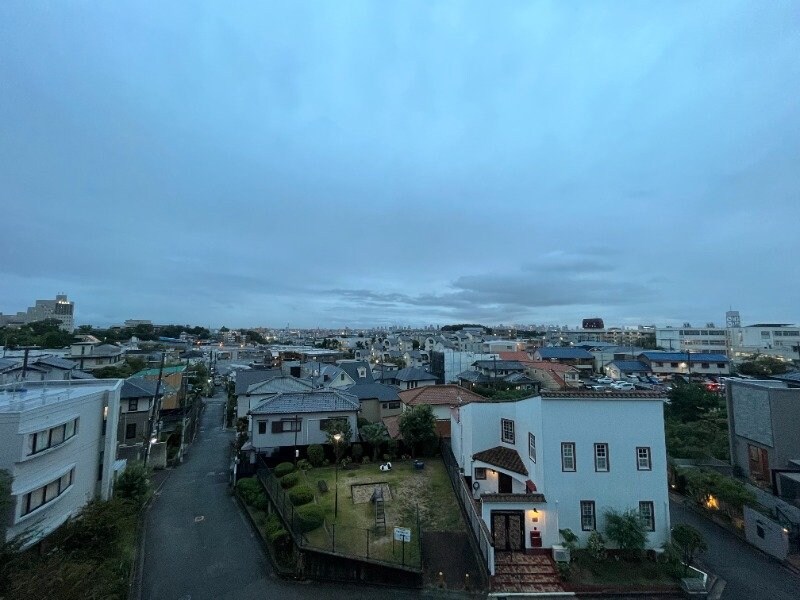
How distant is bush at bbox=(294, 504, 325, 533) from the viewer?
14672 mm

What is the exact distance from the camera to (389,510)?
16.4 metres

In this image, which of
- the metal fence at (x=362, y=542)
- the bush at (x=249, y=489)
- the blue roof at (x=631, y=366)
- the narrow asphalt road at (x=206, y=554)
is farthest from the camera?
the blue roof at (x=631, y=366)

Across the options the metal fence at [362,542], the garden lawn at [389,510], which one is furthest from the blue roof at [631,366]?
the metal fence at [362,542]

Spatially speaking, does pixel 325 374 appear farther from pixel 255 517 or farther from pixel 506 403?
pixel 506 403

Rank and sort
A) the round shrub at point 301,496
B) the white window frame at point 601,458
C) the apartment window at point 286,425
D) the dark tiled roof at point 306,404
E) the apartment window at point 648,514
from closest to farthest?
the apartment window at point 648,514 < the white window frame at point 601,458 < the round shrub at point 301,496 < the apartment window at point 286,425 < the dark tiled roof at point 306,404

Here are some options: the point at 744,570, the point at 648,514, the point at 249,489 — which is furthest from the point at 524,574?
the point at 249,489

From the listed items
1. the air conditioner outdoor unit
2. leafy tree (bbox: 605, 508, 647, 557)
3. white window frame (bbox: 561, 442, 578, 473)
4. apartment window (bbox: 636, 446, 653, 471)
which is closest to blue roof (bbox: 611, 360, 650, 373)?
apartment window (bbox: 636, 446, 653, 471)

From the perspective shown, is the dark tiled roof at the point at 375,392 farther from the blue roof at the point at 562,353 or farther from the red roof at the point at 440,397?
the blue roof at the point at 562,353

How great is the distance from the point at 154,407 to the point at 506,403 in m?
22.9

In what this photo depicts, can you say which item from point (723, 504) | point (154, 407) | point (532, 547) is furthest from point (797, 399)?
point (154, 407)

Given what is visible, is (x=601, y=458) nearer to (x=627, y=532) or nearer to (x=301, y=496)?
(x=627, y=532)

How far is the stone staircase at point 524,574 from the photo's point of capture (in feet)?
40.7

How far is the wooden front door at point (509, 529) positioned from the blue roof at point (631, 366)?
5153 cm

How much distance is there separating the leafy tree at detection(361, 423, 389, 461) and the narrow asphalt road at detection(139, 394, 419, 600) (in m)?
7.51
